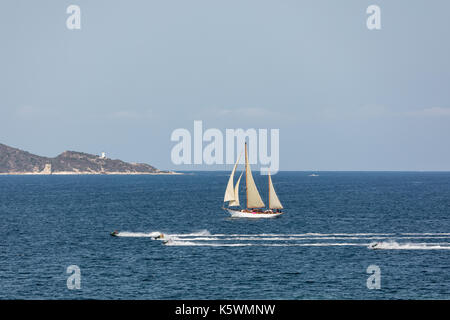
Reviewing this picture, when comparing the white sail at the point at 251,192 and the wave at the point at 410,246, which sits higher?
the white sail at the point at 251,192

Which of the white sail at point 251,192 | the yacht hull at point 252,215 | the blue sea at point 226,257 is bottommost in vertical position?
the blue sea at point 226,257

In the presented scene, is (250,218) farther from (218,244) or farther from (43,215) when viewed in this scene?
(43,215)

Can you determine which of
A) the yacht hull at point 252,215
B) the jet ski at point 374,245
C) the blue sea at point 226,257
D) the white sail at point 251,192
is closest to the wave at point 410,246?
the jet ski at point 374,245

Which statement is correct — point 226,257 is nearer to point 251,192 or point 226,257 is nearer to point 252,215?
point 252,215

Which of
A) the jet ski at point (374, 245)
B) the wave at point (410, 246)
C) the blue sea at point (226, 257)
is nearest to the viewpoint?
the blue sea at point (226, 257)

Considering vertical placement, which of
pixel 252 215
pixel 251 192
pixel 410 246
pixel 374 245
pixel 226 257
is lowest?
pixel 226 257

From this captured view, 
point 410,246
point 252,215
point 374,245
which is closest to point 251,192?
point 252,215

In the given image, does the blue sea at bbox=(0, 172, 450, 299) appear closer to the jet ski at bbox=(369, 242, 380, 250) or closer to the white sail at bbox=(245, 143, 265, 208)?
the jet ski at bbox=(369, 242, 380, 250)

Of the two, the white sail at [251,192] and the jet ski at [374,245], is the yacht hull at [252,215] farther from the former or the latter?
the jet ski at [374,245]

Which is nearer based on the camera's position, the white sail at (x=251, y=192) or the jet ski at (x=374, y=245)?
the jet ski at (x=374, y=245)

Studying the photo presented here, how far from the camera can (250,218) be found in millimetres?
126625

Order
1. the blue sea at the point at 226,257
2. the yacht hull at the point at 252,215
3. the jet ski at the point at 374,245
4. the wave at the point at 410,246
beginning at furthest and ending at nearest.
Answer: the yacht hull at the point at 252,215 < the jet ski at the point at 374,245 < the wave at the point at 410,246 < the blue sea at the point at 226,257

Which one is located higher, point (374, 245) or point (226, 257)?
point (374, 245)
